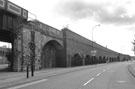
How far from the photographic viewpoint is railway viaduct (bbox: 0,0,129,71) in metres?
24.0

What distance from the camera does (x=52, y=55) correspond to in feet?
137

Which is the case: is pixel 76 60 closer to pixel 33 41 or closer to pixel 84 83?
pixel 33 41

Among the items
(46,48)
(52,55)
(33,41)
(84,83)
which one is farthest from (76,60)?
(84,83)

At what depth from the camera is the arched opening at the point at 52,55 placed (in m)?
37.5

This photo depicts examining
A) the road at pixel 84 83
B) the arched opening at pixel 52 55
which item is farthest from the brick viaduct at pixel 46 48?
the road at pixel 84 83

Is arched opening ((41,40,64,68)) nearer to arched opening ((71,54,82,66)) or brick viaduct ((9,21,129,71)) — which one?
brick viaduct ((9,21,129,71))

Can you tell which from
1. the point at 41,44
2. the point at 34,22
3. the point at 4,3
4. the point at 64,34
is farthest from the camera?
the point at 64,34

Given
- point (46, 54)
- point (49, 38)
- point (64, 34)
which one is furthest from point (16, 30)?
point (64, 34)

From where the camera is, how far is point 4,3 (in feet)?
74.0

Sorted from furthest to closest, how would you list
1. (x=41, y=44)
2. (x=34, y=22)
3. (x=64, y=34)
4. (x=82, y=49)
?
1. (x=82, y=49)
2. (x=64, y=34)
3. (x=41, y=44)
4. (x=34, y=22)

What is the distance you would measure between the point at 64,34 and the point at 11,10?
20.7 meters

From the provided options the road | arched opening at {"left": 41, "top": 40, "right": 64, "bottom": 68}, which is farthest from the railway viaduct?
the road

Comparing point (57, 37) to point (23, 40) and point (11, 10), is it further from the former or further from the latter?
point (11, 10)

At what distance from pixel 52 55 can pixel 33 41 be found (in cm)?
1735
